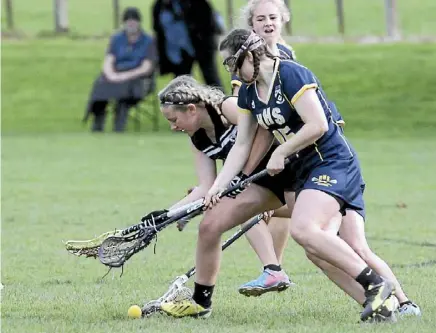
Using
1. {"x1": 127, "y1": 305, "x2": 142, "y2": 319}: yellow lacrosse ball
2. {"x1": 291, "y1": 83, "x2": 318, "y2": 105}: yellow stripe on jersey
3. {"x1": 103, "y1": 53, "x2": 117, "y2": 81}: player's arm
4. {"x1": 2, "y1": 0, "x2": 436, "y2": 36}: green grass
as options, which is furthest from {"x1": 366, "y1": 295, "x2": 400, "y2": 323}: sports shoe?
{"x1": 2, "y1": 0, "x2": 436, "y2": 36}: green grass

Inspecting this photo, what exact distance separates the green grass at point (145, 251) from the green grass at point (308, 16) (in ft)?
42.1

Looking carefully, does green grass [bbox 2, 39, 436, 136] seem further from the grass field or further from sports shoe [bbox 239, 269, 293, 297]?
sports shoe [bbox 239, 269, 293, 297]

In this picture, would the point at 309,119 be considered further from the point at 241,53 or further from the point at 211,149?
the point at 211,149

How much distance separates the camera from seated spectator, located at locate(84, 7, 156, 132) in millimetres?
20047

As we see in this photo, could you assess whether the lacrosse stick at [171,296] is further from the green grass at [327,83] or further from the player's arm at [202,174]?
the green grass at [327,83]

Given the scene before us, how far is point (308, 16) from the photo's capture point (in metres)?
34.3

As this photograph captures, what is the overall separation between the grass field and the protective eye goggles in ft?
4.49

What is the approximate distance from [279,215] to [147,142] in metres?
11.3

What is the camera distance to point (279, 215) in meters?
7.66

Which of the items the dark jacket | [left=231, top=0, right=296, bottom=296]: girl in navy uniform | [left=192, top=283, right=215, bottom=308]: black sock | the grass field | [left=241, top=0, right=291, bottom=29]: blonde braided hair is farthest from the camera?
the dark jacket

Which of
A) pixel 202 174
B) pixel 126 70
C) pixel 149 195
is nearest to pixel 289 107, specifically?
pixel 202 174

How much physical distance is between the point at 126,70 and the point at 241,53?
1398 cm

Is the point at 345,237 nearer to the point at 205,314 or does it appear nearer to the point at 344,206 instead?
the point at 344,206

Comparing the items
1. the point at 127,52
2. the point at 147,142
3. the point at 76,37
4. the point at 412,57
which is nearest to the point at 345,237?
the point at 147,142
